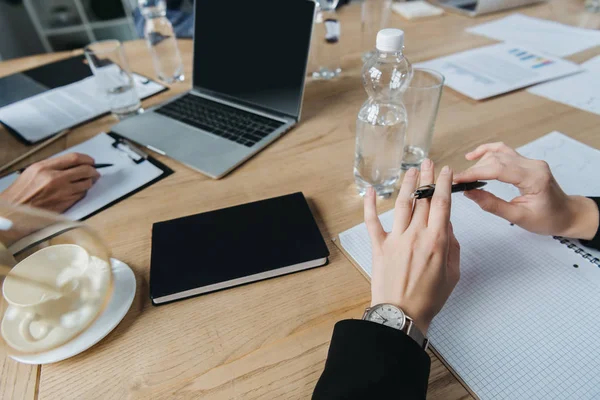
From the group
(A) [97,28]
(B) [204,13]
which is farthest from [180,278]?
(A) [97,28]

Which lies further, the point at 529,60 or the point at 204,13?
the point at 529,60

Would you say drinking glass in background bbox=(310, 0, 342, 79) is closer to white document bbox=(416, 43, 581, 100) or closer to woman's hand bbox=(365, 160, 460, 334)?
white document bbox=(416, 43, 581, 100)

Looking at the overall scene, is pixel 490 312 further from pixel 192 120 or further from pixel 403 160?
pixel 192 120

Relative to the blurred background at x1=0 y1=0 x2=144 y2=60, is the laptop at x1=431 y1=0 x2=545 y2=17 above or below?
above

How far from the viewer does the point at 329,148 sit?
80 centimetres

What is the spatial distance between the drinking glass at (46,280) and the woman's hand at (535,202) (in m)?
0.52

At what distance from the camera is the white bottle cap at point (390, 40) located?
1.76 feet

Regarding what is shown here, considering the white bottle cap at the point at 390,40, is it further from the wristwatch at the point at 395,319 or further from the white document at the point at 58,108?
the white document at the point at 58,108

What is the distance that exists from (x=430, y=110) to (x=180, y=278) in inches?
20.3

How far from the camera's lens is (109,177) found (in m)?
0.75

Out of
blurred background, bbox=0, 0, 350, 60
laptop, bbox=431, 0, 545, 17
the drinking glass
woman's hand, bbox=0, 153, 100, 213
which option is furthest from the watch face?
blurred background, bbox=0, 0, 350, 60

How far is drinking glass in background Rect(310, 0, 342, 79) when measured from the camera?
1.03 m

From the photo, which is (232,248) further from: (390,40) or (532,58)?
(532,58)

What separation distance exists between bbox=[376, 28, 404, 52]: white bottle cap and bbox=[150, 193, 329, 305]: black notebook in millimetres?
268
